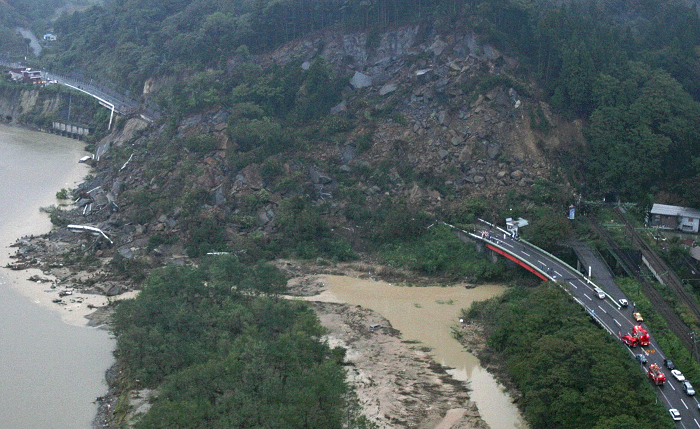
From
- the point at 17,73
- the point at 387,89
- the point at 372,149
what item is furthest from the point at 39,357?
the point at 17,73

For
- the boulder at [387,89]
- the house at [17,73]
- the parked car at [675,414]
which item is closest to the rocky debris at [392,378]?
the parked car at [675,414]

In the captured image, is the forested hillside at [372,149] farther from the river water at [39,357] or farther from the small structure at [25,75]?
the small structure at [25,75]

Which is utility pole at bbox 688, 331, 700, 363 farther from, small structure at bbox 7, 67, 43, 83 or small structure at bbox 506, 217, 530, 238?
small structure at bbox 7, 67, 43, 83

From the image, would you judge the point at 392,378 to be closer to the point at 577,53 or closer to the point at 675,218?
the point at 675,218

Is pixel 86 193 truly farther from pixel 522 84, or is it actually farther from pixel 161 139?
pixel 522 84

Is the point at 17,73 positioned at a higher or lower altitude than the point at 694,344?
higher

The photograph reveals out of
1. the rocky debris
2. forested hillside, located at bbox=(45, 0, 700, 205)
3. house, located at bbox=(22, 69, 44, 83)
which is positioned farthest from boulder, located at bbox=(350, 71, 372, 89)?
house, located at bbox=(22, 69, 44, 83)
